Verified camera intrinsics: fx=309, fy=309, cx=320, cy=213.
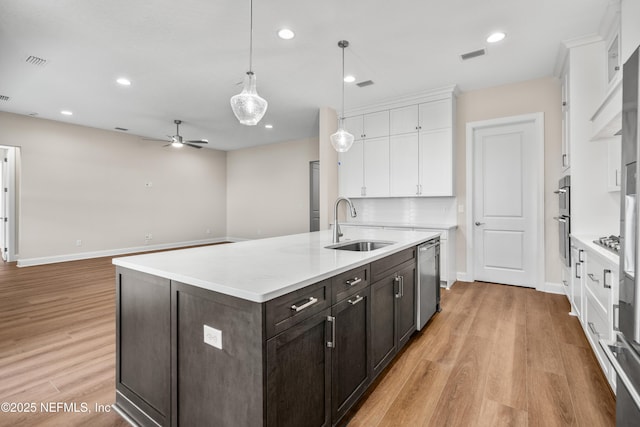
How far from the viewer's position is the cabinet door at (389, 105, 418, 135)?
469cm

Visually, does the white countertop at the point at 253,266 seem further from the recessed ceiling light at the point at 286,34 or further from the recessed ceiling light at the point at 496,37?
the recessed ceiling light at the point at 496,37

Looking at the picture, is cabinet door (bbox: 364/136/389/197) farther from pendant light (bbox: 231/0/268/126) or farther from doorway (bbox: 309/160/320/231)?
pendant light (bbox: 231/0/268/126)

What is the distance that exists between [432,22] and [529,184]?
101 inches

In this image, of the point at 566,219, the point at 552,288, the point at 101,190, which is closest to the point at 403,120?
the point at 566,219

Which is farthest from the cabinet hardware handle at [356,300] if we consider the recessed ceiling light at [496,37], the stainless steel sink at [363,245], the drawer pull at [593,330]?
the recessed ceiling light at [496,37]

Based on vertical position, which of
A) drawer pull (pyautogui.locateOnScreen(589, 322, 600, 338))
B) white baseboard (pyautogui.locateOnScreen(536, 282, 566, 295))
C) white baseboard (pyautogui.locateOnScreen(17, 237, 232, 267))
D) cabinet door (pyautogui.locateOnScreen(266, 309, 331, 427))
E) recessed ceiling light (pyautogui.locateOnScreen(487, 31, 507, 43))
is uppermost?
recessed ceiling light (pyautogui.locateOnScreen(487, 31, 507, 43))

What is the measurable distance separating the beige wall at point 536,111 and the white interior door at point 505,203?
0.14m

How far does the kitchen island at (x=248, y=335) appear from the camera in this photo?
3.82 ft

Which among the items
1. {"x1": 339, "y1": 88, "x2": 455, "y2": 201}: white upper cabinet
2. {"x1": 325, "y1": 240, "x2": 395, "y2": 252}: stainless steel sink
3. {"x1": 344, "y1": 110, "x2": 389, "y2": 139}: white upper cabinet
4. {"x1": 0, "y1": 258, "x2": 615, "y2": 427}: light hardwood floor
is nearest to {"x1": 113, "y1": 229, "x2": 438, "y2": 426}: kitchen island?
{"x1": 0, "y1": 258, "x2": 615, "y2": 427}: light hardwood floor

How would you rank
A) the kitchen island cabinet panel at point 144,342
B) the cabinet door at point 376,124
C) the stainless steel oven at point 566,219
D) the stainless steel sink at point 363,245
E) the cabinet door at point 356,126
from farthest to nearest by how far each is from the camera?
1. the cabinet door at point 356,126
2. the cabinet door at point 376,124
3. the stainless steel oven at point 566,219
4. the stainless steel sink at point 363,245
5. the kitchen island cabinet panel at point 144,342

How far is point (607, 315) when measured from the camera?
6.05ft

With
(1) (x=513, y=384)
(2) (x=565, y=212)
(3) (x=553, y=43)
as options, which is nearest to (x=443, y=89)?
(3) (x=553, y=43)

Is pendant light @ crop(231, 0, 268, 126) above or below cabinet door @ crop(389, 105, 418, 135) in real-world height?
below

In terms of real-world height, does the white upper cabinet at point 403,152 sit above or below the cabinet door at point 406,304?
above
